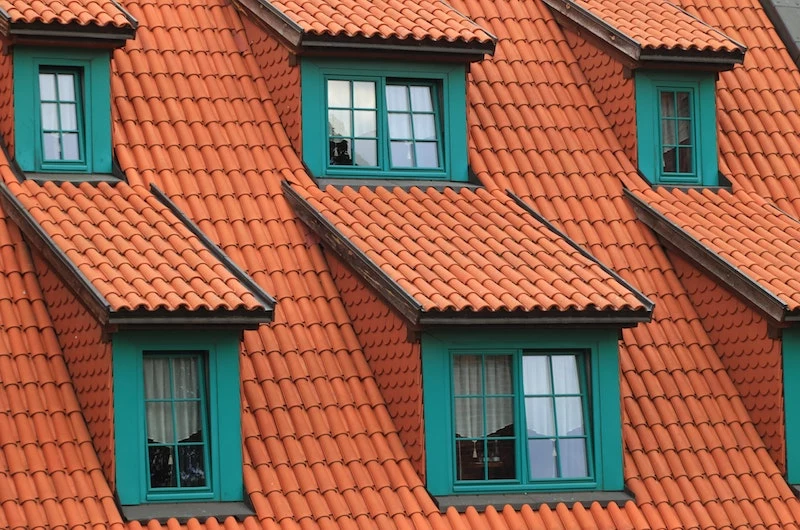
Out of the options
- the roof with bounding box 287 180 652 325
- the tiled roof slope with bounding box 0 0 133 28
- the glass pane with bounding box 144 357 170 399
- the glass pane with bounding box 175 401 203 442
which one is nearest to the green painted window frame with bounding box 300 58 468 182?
the roof with bounding box 287 180 652 325

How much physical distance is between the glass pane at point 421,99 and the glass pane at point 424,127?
0.09 meters

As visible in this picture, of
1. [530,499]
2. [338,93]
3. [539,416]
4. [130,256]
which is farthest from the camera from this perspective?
[338,93]

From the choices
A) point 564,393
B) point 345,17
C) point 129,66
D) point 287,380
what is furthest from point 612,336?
point 129,66

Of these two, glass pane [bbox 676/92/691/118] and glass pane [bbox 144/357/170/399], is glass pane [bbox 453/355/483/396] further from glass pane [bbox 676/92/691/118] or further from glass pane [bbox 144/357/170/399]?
glass pane [bbox 676/92/691/118]

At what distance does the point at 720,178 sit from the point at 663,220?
1.85 metres

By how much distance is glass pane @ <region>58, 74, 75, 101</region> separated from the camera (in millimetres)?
22344

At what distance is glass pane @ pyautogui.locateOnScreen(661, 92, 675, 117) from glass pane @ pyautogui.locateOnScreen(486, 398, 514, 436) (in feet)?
20.4

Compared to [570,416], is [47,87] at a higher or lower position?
higher

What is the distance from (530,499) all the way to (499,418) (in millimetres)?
957

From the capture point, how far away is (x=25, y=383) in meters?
19.7

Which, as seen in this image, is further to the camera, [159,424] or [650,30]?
[650,30]

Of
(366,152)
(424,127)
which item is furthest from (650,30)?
(366,152)

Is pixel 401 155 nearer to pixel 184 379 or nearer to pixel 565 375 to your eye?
pixel 565 375

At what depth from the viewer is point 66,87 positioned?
22375mm
